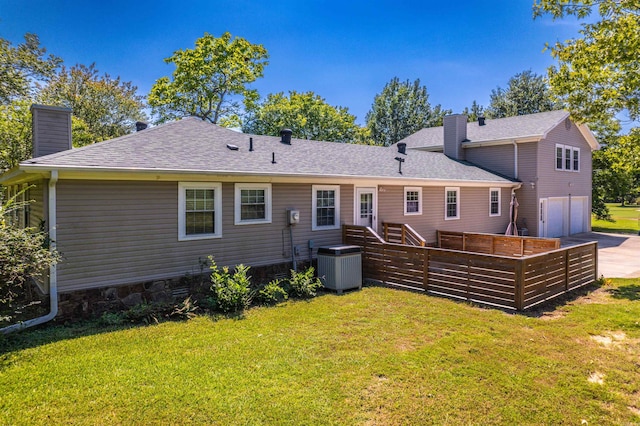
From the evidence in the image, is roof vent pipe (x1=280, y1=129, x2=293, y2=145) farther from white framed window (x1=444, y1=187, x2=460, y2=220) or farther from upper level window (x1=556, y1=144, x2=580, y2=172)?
upper level window (x1=556, y1=144, x2=580, y2=172)

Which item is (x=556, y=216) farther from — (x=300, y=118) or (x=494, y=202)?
(x=300, y=118)

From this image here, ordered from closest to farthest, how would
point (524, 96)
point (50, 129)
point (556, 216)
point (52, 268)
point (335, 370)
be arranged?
point (335, 370), point (52, 268), point (50, 129), point (556, 216), point (524, 96)

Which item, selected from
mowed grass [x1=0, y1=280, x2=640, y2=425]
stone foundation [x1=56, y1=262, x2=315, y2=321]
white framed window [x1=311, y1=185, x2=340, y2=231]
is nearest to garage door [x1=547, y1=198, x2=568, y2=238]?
mowed grass [x1=0, y1=280, x2=640, y2=425]

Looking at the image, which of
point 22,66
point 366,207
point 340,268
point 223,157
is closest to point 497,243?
point 366,207

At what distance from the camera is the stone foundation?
6.62 metres

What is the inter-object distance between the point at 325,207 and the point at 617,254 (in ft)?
38.8

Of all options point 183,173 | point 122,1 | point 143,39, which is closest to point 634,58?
point 183,173

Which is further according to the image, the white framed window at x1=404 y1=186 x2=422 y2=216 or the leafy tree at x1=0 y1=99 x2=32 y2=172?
the leafy tree at x1=0 y1=99 x2=32 y2=172

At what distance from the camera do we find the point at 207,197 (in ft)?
27.3

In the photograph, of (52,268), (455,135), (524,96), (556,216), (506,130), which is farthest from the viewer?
(524,96)

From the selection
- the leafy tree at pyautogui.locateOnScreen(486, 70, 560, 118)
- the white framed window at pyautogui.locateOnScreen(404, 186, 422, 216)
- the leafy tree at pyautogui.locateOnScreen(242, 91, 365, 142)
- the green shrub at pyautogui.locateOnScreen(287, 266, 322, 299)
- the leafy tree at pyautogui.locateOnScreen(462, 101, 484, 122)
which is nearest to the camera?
the green shrub at pyautogui.locateOnScreen(287, 266, 322, 299)

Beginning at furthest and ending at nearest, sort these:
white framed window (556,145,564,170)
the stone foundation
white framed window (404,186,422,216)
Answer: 1. white framed window (556,145,564,170)
2. white framed window (404,186,422,216)
3. the stone foundation

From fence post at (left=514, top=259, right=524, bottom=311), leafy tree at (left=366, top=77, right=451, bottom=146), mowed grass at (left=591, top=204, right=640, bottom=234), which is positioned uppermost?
leafy tree at (left=366, top=77, right=451, bottom=146)

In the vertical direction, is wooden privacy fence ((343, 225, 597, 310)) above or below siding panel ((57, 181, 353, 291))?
below
